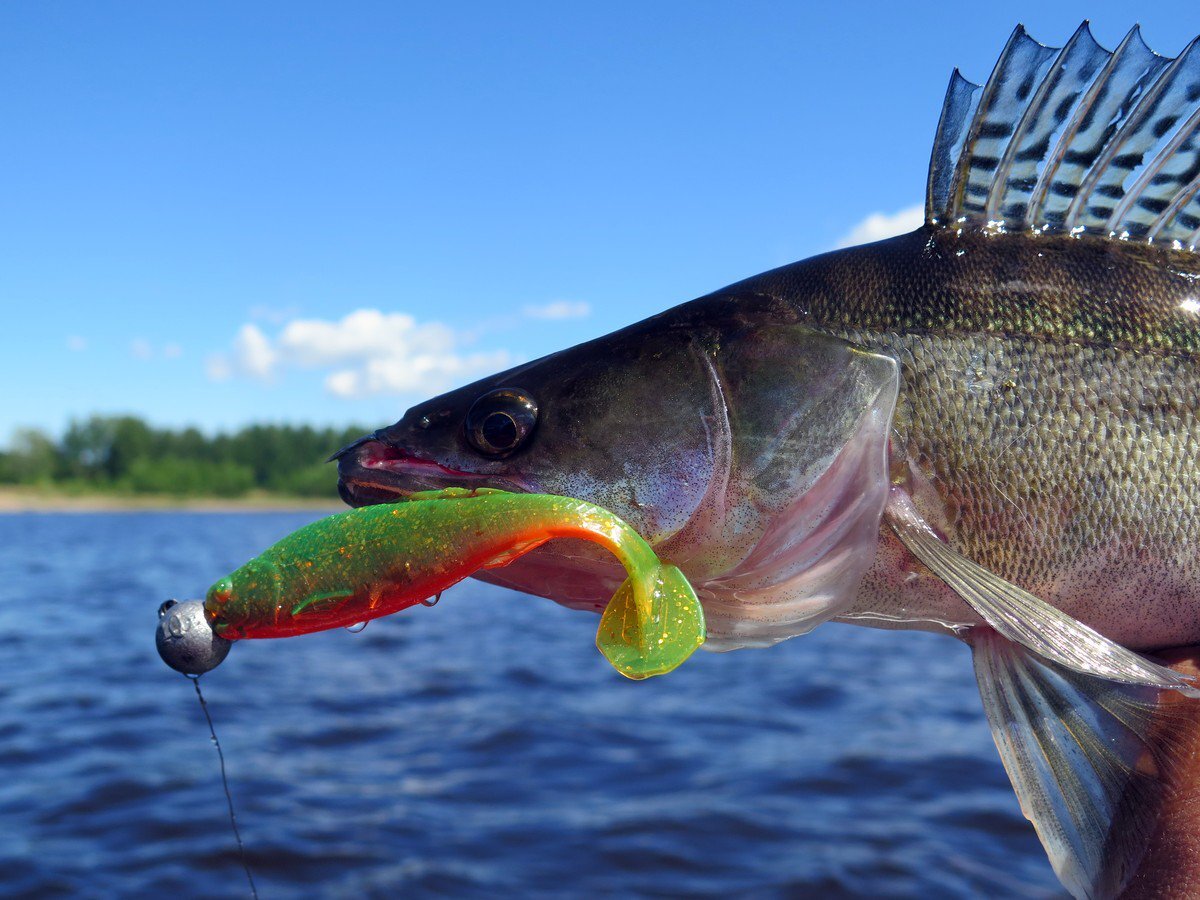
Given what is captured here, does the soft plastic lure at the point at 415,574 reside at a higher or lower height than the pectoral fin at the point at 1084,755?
higher

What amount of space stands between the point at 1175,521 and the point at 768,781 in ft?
22.2

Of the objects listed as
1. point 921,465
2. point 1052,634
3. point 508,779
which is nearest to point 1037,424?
point 921,465

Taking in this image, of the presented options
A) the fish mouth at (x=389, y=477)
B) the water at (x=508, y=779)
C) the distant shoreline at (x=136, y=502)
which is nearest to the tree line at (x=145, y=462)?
the distant shoreline at (x=136, y=502)

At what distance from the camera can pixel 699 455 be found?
2186mm

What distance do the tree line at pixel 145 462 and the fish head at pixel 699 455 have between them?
271 feet

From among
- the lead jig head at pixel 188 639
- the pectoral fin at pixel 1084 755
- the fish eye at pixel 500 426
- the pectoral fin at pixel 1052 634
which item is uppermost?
the fish eye at pixel 500 426

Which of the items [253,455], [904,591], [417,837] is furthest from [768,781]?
[253,455]

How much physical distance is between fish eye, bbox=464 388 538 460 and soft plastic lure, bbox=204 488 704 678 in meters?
0.30

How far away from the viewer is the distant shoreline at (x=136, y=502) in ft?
267

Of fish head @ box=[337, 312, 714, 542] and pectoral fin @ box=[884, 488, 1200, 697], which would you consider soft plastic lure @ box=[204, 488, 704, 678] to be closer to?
fish head @ box=[337, 312, 714, 542]

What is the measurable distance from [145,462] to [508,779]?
87.2 meters

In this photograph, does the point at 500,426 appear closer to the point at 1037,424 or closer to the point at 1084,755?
the point at 1037,424

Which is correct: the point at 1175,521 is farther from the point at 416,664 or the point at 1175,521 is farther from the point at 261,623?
the point at 416,664

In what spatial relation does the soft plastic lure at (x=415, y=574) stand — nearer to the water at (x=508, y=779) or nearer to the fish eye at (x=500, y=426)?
the fish eye at (x=500, y=426)
